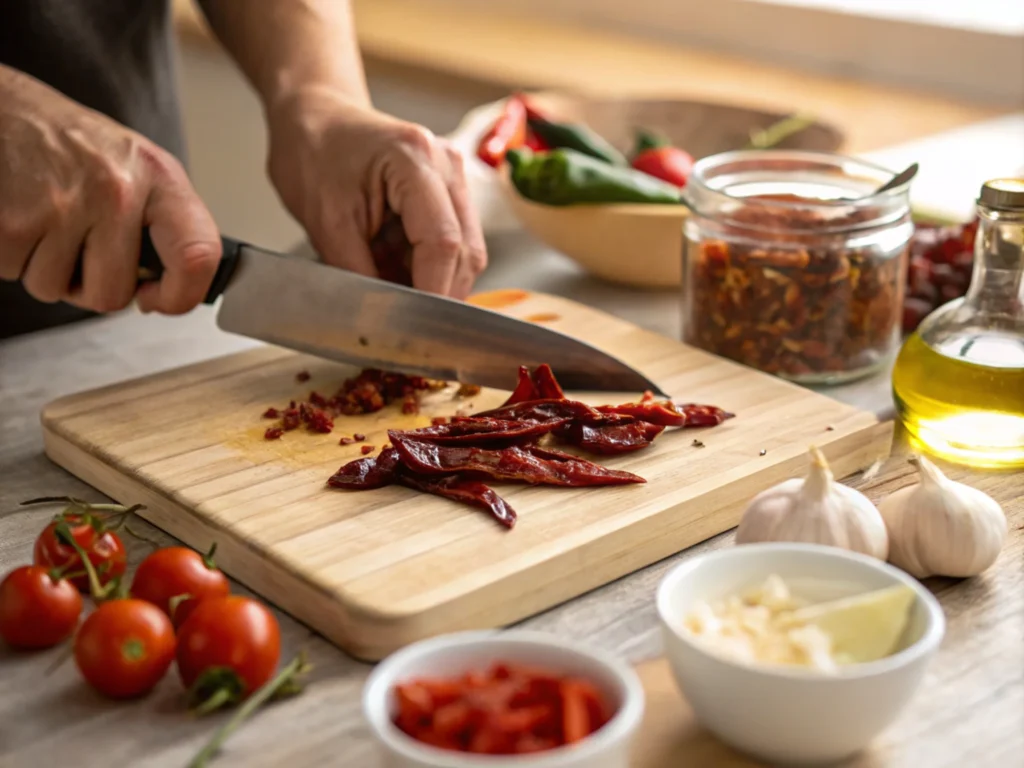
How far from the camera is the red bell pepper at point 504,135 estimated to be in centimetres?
246

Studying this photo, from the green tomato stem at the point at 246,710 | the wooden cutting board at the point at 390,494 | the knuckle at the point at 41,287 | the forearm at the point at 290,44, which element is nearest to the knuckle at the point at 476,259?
the wooden cutting board at the point at 390,494

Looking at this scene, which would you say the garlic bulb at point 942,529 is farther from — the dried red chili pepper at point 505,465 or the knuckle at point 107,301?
the knuckle at point 107,301

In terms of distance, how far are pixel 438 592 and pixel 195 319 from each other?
111 centimetres

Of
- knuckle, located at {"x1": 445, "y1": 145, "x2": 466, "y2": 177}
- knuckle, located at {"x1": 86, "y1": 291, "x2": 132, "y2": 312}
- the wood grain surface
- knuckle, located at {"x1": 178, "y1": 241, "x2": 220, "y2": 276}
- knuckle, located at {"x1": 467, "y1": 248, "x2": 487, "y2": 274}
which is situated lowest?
the wood grain surface

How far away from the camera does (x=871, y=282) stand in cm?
180

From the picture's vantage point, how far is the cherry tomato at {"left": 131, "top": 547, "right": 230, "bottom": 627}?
1.17 m

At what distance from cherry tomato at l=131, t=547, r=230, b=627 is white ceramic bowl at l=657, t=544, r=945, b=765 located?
1.47 ft

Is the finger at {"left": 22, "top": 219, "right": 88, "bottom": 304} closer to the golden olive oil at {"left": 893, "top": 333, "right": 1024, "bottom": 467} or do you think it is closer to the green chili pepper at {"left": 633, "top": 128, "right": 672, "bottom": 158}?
the golden olive oil at {"left": 893, "top": 333, "right": 1024, "bottom": 467}

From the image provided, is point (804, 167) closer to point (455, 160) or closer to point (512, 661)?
point (455, 160)

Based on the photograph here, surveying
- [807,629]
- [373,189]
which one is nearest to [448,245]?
[373,189]

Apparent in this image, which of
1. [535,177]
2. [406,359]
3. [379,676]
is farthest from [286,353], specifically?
[379,676]

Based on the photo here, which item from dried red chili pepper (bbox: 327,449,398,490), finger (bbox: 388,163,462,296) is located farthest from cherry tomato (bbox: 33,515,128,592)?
finger (bbox: 388,163,462,296)

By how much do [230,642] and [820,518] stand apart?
584 millimetres

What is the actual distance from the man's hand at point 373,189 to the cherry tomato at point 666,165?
0.59 metres
